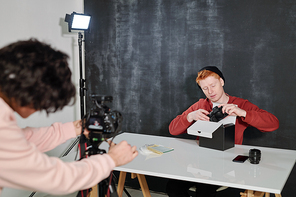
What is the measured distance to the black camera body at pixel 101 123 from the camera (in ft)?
4.00

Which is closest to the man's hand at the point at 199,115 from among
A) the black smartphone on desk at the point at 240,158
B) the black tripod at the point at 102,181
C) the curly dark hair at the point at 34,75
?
the black smartphone on desk at the point at 240,158

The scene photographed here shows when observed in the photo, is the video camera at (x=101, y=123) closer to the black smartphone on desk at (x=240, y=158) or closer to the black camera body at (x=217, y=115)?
the black smartphone on desk at (x=240, y=158)

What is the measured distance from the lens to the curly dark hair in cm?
89

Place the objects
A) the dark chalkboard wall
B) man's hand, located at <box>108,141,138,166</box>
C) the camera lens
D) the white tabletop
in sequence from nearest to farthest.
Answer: man's hand, located at <box>108,141,138,166</box>, the white tabletop, the camera lens, the dark chalkboard wall

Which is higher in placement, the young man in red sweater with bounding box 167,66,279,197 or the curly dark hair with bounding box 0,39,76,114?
the curly dark hair with bounding box 0,39,76,114

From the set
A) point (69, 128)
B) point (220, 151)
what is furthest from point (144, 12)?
point (69, 128)

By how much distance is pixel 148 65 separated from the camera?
3.24m

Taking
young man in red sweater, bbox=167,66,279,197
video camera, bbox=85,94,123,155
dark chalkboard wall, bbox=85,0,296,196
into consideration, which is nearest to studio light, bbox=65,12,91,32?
dark chalkboard wall, bbox=85,0,296,196

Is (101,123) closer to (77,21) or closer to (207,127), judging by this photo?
(207,127)

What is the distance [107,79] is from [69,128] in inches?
82.6

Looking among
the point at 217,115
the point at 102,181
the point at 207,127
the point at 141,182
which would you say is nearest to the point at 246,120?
the point at 217,115

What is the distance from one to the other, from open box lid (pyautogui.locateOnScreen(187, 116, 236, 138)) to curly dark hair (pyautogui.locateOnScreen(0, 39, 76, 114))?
1.31m

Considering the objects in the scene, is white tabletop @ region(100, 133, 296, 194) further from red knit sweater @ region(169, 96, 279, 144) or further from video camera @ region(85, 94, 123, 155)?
video camera @ region(85, 94, 123, 155)

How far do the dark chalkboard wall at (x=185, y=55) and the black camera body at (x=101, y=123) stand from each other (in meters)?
1.91
